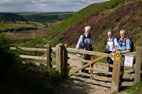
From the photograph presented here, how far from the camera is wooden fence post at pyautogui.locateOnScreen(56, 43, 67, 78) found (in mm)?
7159

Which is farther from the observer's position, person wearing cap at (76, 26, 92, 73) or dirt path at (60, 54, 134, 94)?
person wearing cap at (76, 26, 92, 73)

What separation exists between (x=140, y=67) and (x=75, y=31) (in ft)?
58.4

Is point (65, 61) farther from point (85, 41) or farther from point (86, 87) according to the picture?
point (86, 87)

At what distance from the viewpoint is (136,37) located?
517 inches

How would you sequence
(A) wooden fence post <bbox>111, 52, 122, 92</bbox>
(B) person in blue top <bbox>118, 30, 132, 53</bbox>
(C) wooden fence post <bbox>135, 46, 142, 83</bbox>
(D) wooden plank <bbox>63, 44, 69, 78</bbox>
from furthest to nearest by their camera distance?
(D) wooden plank <bbox>63, 44, 69, 78</bbox>
(B) person in blue top <bbox>118, 30, 132, 53</bbox>
(A) wooden fence post <bbox>111, 52, 122, 92</bbox>
(C) wooden fence post <bbox>135, 46, 142, 83</bbox>

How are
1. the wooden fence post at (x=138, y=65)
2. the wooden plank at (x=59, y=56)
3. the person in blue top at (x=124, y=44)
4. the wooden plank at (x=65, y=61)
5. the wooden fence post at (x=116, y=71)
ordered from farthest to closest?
the wooden plank at (x=65, y=61), the wooden plank at (x=59, y=56), the person in blue top at (x=124, y=44), the wooden fence post at (x=116, y=71), the wooden fence post at (x=138, y=65)

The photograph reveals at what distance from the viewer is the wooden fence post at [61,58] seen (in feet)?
23.5

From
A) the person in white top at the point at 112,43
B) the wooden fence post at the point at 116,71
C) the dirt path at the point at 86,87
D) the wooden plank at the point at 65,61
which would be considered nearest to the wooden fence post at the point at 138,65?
the dirt path at the point at 86,87

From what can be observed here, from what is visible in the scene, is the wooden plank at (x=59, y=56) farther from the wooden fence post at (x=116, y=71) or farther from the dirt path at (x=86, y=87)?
the wooden fence post at (x=116, y=71)

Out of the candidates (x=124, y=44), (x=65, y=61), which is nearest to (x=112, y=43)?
(x=124, y=44)

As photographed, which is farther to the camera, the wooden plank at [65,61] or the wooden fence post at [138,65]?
the wooden plank at [65,61]

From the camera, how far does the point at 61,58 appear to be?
23.9 feet

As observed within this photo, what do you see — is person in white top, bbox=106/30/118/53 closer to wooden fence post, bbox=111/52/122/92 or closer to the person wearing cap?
the person wearing cap

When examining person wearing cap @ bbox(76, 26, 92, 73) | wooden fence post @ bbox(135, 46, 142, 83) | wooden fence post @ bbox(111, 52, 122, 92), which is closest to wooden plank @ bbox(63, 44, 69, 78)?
person wearing cap @ bbox(76, 26, 92, 73)
